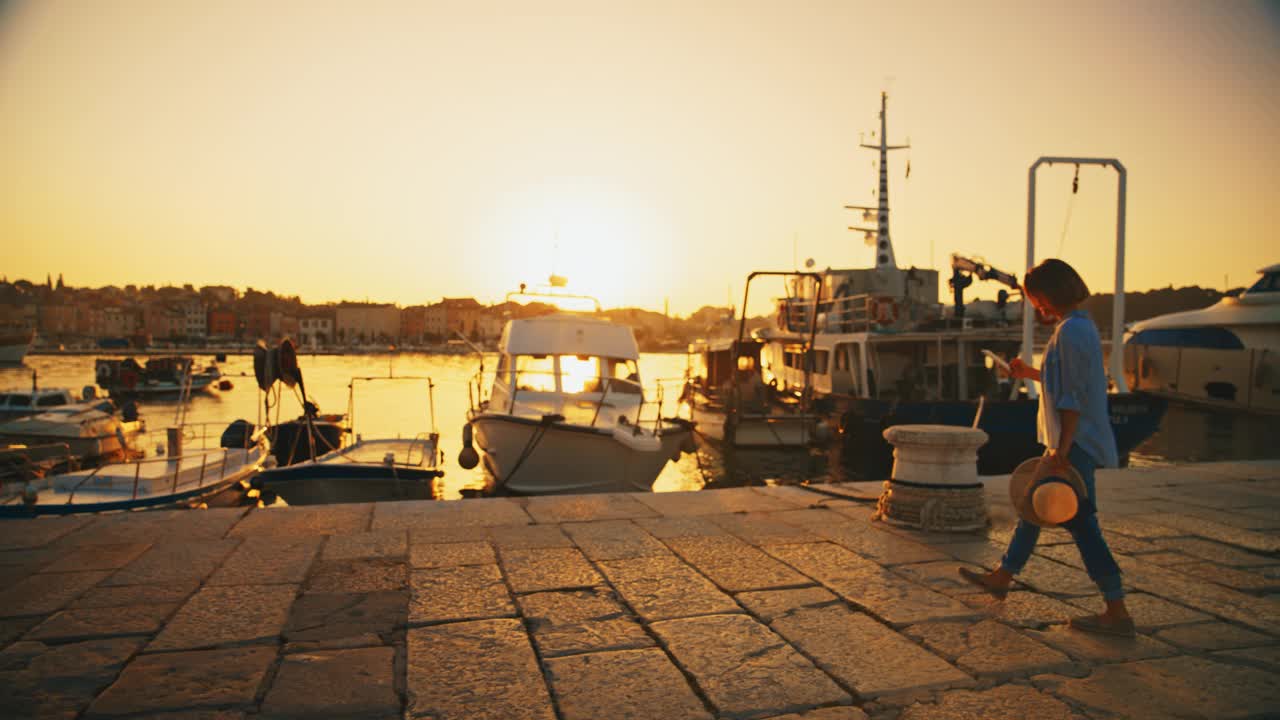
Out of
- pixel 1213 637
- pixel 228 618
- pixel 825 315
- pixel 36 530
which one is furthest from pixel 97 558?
pixel 825 315

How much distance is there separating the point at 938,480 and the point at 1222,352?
113ft

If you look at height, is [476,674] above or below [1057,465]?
below

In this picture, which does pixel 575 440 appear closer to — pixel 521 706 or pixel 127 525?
pixel 127 525

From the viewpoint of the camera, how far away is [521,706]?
2730mm

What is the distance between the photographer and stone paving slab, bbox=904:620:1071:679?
3113 mm

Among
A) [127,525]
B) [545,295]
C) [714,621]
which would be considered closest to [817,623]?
[714,621]

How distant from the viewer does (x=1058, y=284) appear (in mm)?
3787

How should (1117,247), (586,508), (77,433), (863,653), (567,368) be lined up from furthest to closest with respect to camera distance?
(77,433), (1117,247), (567,368), (586,508), (863,653)

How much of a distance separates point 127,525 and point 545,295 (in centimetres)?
1132

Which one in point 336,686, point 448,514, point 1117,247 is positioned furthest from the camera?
point 1117,247

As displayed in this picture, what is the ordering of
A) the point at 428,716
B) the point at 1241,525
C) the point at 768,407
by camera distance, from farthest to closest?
the point at 768,407, the point at 1241,525, the point at 428,716

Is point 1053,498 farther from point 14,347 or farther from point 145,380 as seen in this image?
point 14,347

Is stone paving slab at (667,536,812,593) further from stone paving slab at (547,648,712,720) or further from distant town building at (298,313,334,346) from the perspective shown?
distant town building at (298,313,334,346)

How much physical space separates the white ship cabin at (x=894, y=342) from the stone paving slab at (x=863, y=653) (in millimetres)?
14600
